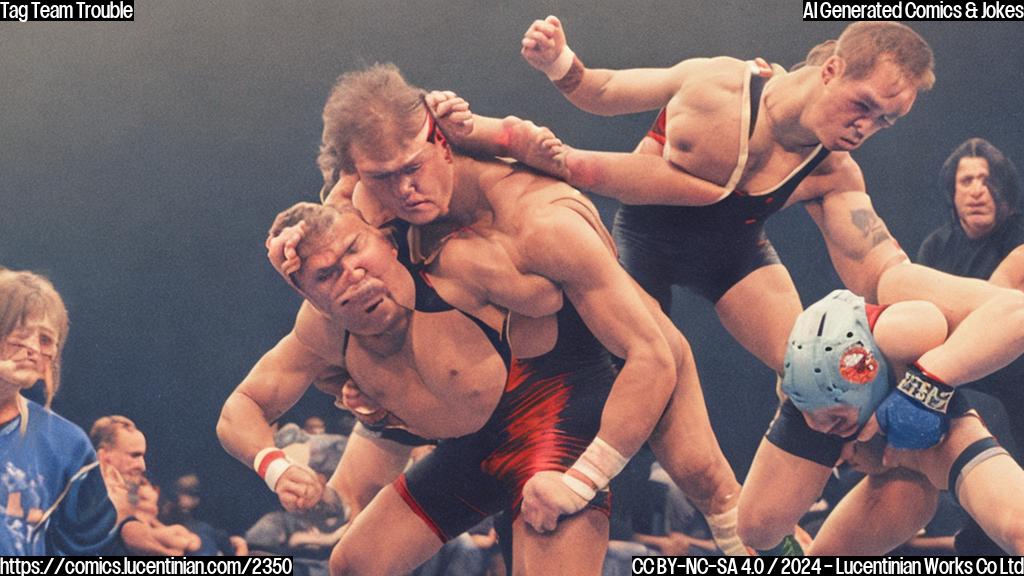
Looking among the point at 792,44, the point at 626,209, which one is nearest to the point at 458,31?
the point at 626,209

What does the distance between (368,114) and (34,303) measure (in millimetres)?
→ 1274

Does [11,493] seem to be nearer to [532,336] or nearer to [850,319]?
[532,336]

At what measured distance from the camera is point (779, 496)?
3.53 metres

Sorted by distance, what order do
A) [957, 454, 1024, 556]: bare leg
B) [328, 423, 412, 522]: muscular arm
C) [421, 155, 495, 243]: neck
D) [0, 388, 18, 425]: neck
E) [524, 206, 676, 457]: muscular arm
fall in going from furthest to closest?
1. [0, 388, 18, 425]: neck
2. [328, 423, 412, 522]: muscular arm
3. [421, 155, 495, 243]: neck
4. [524, 206, 676, 457]: muscular arm
5. [957, 454, 1024, 556]: bare leg

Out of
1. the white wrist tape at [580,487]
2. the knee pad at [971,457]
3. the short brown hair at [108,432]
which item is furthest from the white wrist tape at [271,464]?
the knee pad at [971,457]

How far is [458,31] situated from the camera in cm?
370

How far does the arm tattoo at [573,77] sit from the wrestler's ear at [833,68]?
68cm

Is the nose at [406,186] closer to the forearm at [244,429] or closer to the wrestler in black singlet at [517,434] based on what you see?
the wrestler in black singlet at [517,434]

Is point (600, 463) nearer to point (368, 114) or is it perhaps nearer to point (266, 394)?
point (266, 394)

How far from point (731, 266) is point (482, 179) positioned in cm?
77

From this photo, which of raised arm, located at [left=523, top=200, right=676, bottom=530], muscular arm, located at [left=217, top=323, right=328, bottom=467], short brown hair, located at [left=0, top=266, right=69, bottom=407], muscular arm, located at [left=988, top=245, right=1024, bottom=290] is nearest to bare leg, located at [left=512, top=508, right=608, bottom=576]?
raised arm, located at [left=523, top=200, right=676, bottom=530]

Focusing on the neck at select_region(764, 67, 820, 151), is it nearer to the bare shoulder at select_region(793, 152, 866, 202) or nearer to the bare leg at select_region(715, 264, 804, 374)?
the bare shoulder at select_region(793, 152, 866, 202)

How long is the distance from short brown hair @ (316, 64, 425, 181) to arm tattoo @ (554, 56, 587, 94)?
42 cm

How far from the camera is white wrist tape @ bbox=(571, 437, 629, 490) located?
341cm
